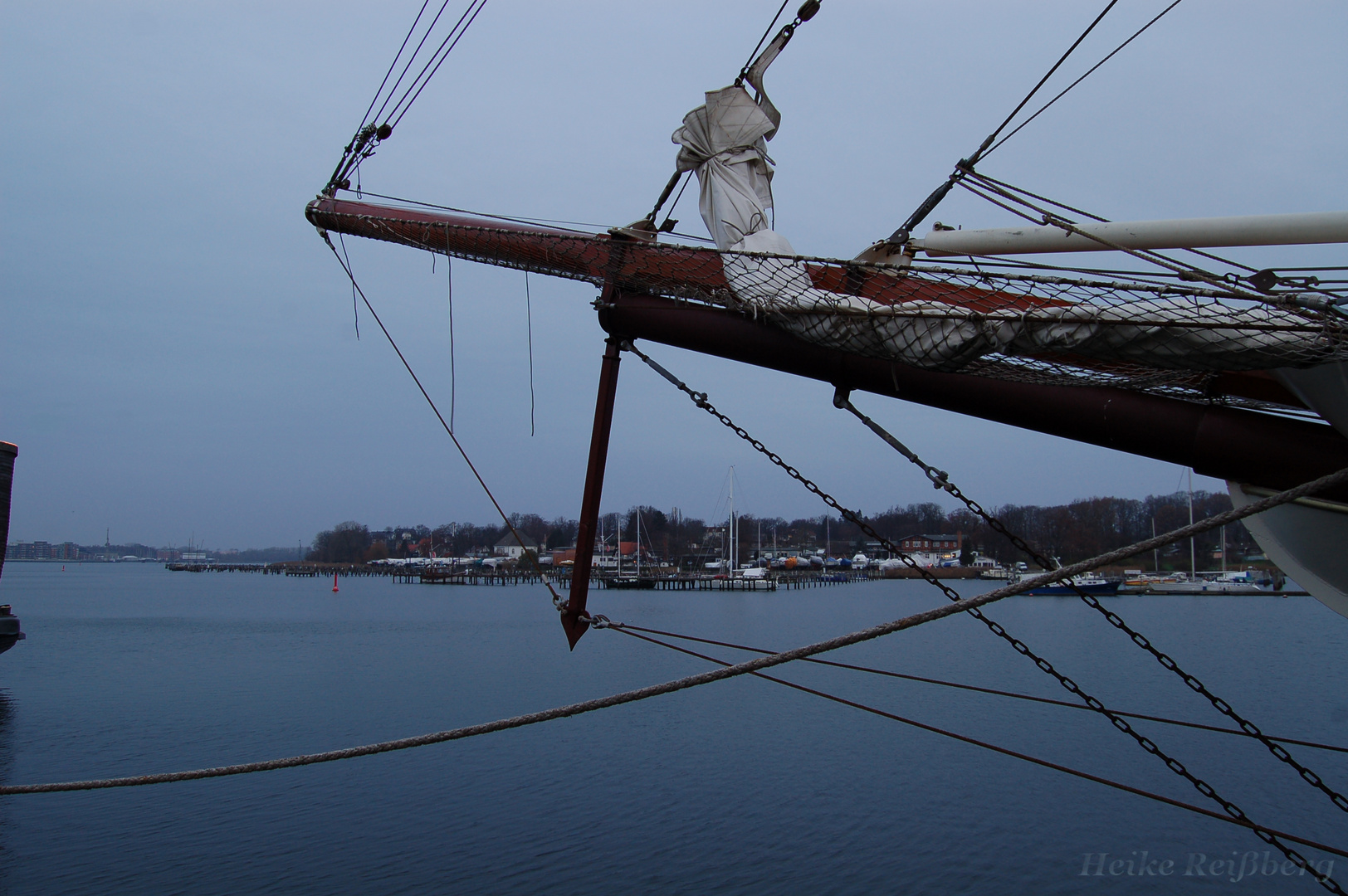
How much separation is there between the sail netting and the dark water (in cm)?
875

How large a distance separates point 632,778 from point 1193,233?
14.0 m

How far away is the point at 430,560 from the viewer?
14312cm

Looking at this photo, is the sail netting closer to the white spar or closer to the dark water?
the white spar

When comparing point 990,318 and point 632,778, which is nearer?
point 990,318

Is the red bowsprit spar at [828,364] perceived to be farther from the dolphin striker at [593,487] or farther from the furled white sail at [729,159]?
the furled white sail at [729,159]

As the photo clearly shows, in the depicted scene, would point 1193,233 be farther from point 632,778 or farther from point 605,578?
point 605,578

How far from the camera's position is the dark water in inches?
466

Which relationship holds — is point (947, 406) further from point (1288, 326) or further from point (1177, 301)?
A: point (1288, 326)

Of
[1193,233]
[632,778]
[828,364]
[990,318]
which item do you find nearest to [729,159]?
[828,364]

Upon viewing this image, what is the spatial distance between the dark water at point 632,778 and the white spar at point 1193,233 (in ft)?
29.1

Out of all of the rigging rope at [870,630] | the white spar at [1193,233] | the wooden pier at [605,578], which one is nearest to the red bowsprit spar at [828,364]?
the rigging rope at [870,630]

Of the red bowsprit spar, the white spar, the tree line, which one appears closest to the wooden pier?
the tree line

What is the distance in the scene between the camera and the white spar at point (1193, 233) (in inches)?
166

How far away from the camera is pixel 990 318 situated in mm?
3867
